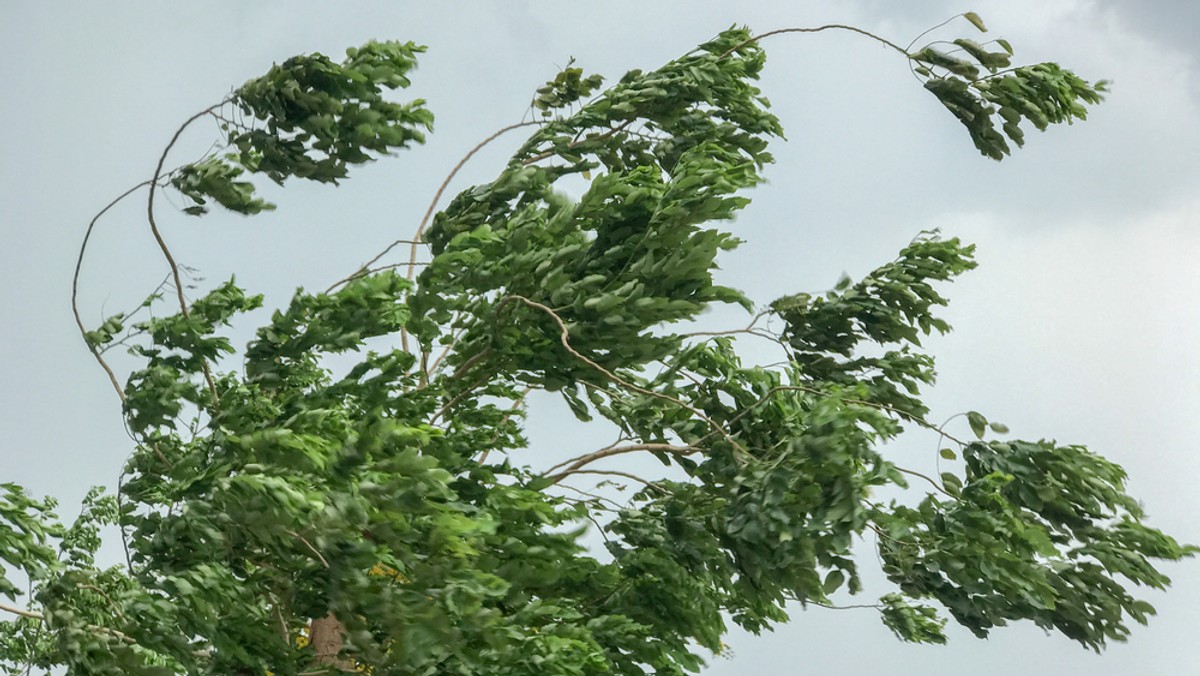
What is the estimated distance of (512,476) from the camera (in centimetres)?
885

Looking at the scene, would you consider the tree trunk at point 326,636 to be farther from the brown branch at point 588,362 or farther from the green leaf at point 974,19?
the green leaf at point 974,19

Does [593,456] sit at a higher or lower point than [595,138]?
lower

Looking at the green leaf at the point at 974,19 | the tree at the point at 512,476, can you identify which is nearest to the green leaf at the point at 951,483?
the tree at the point at 512,476

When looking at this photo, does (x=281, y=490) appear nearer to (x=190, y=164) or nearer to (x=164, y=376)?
(x=164, y=376)

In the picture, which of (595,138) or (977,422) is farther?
(595,138)

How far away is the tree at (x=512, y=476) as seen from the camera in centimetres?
622

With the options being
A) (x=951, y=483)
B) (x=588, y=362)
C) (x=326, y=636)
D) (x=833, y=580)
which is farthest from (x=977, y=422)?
(x=326, y=636)

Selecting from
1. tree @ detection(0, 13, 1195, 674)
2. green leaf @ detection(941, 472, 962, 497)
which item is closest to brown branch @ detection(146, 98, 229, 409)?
tree @ detection(0, 13, 1195, 674)

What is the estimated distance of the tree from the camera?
20.4 ft

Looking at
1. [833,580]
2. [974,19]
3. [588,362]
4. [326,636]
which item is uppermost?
[974,19]

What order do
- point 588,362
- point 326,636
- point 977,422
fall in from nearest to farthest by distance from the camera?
point 588,362 → point 977,422 → point 326,636

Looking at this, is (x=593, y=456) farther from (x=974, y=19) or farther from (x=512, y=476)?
(x=974, y=19)

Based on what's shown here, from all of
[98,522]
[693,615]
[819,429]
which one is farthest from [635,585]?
[98,522]

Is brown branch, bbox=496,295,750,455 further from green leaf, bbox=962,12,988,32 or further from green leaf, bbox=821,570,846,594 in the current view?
green leaf, bbox=962,12,988,32
